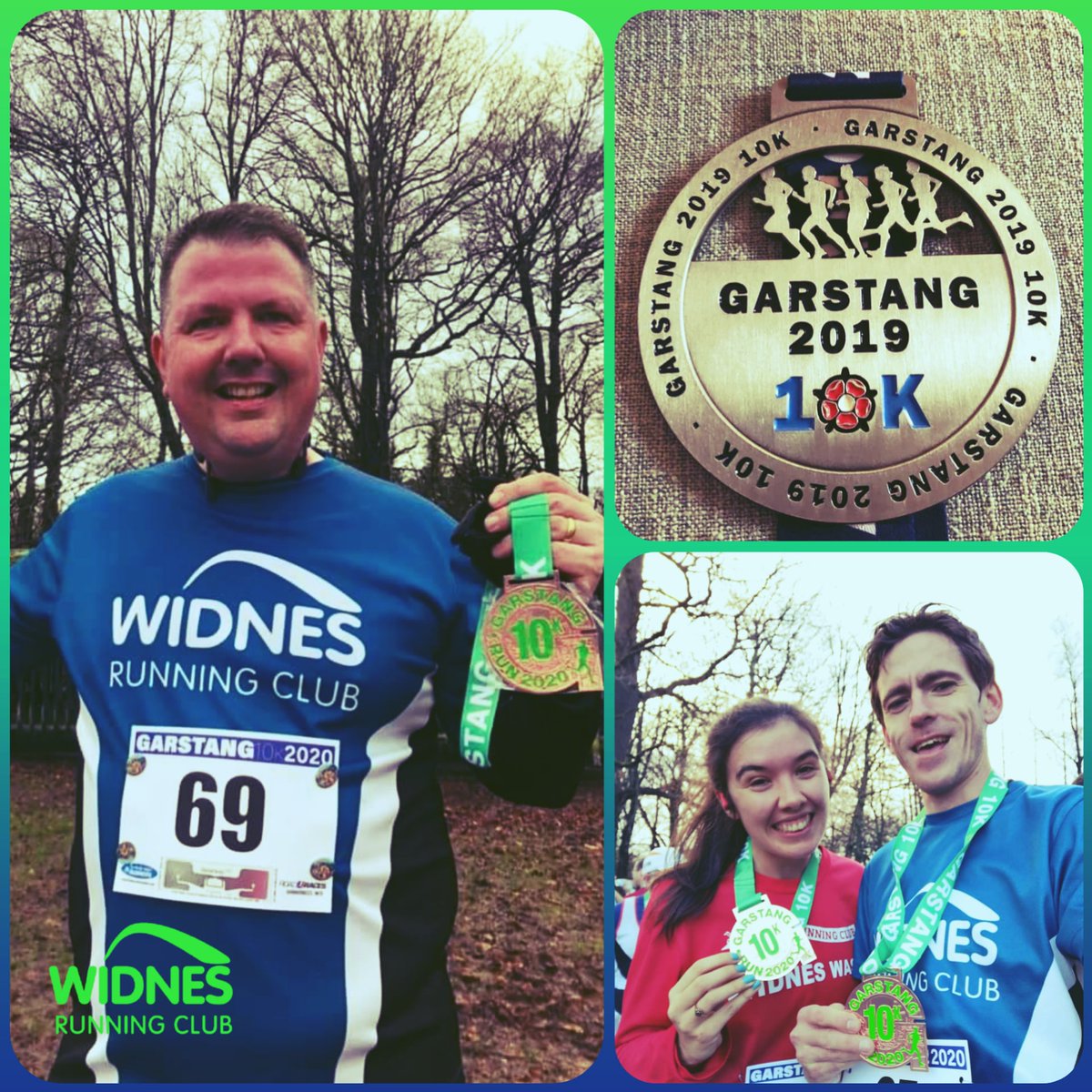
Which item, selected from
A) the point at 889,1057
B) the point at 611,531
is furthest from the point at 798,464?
the point at 889,1057

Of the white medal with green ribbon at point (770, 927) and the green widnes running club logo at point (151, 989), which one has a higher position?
the white medal with green ribbon at point (770, 927)

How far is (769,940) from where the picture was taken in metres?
2.34

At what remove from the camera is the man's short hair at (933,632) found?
2.40 meters

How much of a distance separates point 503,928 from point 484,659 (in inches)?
23.1

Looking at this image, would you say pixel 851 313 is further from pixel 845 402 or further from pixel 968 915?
pixel 968 915

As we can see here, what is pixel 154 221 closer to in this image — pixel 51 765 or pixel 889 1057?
pixel 51 765

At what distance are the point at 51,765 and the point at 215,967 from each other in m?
0.56

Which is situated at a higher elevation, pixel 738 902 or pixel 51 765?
pixel 51 765

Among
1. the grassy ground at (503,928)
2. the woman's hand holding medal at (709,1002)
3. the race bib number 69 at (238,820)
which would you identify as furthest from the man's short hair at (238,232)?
the woman's hand holding medal at (709,1002)

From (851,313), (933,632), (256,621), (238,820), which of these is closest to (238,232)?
(256,621)

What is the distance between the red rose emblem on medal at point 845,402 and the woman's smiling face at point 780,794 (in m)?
0.67

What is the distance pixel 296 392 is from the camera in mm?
2336

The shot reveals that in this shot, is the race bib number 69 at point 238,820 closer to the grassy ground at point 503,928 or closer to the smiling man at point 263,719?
the smiling man at point 263,719

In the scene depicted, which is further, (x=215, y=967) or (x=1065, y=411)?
(x=1065, y=411)
